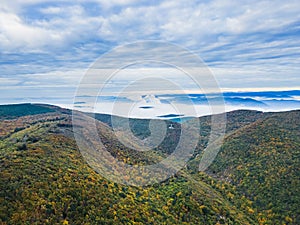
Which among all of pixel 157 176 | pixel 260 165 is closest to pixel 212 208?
pixel 157 176

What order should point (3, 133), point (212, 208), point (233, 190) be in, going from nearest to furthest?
point (212, 208) < point (233, 190) < point (3, 133)

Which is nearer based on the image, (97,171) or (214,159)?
(97,171)

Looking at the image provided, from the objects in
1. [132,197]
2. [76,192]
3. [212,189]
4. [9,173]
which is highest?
[9,173]

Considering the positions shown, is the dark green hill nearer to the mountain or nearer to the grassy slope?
the mountain

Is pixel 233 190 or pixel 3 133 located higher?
pixel 3 133

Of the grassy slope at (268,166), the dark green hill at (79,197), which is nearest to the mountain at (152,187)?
the dark green hill at (79,197)

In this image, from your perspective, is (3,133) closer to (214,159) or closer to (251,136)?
(214,159)

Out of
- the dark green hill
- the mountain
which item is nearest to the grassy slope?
the mountain

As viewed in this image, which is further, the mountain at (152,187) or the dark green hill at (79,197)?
the mountain at (152,187)

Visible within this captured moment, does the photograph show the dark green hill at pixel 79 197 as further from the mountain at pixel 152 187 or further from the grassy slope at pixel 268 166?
the grassy slope at pixel 268 166
